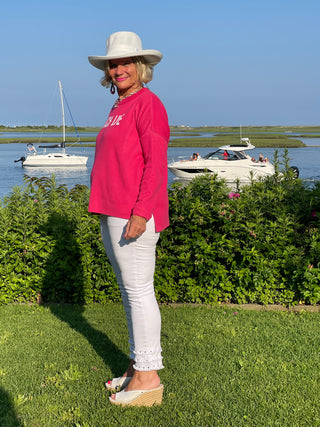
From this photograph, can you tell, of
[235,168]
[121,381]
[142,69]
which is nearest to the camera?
[142,69]

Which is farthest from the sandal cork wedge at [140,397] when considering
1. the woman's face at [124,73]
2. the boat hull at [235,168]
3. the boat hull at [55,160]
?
the boat hull at [55,160]

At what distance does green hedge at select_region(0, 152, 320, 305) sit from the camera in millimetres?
5117

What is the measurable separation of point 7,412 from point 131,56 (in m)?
2.45

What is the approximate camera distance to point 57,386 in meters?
3.47

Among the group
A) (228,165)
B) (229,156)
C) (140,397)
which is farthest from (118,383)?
(229,156)

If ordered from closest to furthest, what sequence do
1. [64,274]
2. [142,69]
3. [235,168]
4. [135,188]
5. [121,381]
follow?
[135,188]
[142,69]
[121,381]
[64,274]
[235,168]

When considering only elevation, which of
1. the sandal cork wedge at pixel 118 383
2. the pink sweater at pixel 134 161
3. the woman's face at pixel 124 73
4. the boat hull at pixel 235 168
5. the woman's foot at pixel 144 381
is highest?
the woman's face at pixel 124 73

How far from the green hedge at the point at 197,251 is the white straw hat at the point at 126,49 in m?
2.53

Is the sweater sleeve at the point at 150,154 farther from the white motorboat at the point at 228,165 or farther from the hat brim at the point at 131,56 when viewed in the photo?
the white motorboat at the point at 228,165

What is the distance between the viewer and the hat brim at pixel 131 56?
290cm

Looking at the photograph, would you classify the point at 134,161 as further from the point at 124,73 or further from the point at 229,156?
the point at 229,156

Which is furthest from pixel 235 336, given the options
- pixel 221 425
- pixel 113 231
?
pixel 113 231

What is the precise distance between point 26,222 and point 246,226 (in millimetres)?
2523

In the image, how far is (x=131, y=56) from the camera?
2.95 metres
